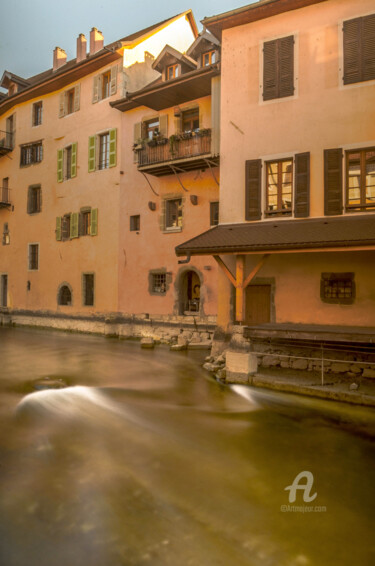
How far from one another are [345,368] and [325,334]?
6.27 feet

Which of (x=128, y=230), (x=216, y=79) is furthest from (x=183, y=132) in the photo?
(x=128, y=230)

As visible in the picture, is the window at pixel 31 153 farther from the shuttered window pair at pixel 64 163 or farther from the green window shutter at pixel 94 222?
the green window shutter at pixel 94 222

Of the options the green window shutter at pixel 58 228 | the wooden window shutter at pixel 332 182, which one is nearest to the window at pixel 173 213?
the green window shutter at pixel 58 228

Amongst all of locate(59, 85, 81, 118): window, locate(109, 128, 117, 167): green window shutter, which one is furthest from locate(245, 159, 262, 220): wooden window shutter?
locate(59, 85, 81, 118): window

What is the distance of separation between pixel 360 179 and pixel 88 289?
47.9 ft

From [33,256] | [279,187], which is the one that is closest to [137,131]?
[279,187]

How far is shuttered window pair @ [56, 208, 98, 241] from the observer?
67.0 ft

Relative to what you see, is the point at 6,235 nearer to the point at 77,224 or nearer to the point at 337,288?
the point at 77,224

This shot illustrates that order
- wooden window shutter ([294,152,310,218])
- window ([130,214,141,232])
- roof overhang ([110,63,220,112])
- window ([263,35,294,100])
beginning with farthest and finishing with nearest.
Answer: window ([130,214,141,232])
roof overhang ([110,63,220,112])
window ([263,35,294,100])
wooden window shutter ([294,152,310,218])

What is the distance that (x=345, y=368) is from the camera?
10117 mm

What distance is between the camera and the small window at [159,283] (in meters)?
18.1

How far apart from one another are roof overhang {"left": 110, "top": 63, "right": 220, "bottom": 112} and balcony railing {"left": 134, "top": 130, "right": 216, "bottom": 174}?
1.89 meters

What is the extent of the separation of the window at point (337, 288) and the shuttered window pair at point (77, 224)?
42.0 feet

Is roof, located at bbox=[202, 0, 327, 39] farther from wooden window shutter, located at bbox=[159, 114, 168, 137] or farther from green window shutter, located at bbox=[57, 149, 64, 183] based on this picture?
green window shutter, located at bbox=[57, 149, 64, 183]
